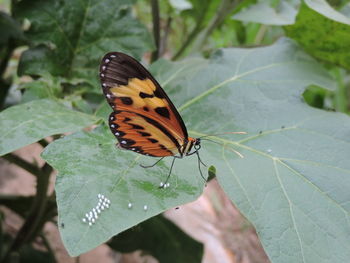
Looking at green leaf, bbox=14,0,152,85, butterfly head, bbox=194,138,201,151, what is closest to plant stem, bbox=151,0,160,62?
green leaf, bbox=14,0,152,85

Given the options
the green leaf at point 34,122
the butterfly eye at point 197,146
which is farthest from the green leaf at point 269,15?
the green leaf at point 34,122

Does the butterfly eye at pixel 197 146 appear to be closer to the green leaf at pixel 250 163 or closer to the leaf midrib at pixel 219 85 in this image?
the green leaf at pixel 250 163

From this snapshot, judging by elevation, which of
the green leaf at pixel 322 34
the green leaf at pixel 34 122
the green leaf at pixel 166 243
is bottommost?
the green leaf at pixel 166 243

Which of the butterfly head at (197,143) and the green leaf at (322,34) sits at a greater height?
the green leaf at (322,34)

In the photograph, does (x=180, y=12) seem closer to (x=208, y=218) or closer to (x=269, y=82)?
(x=269, y=82)

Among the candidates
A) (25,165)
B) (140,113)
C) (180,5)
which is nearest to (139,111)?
(140,113)

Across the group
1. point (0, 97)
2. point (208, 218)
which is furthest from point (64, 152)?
point (208, 218)

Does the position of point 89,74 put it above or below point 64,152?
below
